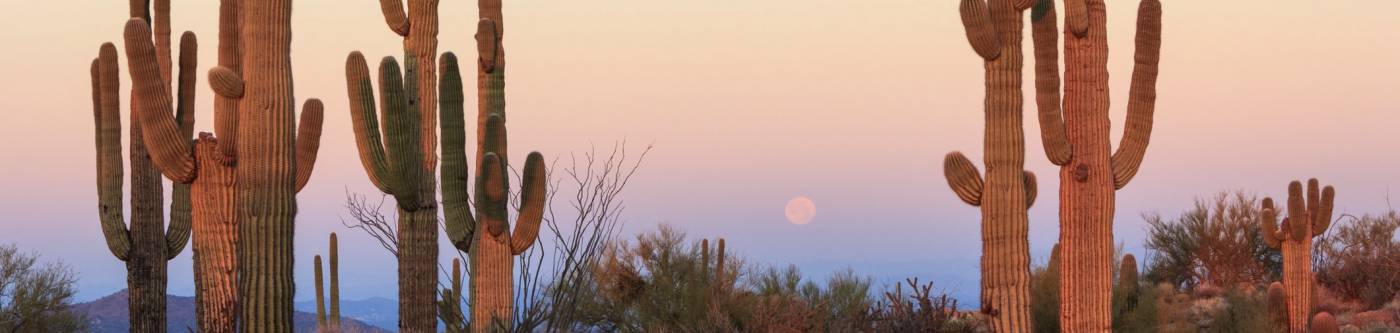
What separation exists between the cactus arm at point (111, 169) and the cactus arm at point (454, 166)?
3.44 m

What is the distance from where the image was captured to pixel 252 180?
30.0ft

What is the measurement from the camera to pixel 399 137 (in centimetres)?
1234

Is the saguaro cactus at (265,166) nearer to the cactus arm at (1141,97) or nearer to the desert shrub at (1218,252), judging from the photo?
the cactus arm at (1141,97)

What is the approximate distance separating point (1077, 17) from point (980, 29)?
46.3 inches

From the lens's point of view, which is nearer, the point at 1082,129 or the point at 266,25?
the point at 266,25

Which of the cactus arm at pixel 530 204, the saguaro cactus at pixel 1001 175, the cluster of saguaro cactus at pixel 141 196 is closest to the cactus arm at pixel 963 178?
the saguaro cactus at pixel 1001 175

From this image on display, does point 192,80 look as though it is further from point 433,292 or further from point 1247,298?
point 1247,298

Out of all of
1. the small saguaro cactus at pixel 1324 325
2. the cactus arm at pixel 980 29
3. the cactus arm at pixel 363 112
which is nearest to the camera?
the cactus arm at pixel 980 29

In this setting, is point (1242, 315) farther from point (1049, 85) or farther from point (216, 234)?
point (216, 234)

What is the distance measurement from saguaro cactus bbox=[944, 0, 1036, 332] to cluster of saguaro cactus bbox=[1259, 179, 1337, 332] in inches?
324

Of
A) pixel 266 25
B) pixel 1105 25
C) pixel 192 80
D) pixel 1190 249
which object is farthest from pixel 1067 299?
pixel 1190 249

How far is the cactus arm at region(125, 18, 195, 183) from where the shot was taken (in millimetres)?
9438

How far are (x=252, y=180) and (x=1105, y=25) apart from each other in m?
A: 7.10

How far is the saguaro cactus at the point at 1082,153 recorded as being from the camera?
11.3 m
